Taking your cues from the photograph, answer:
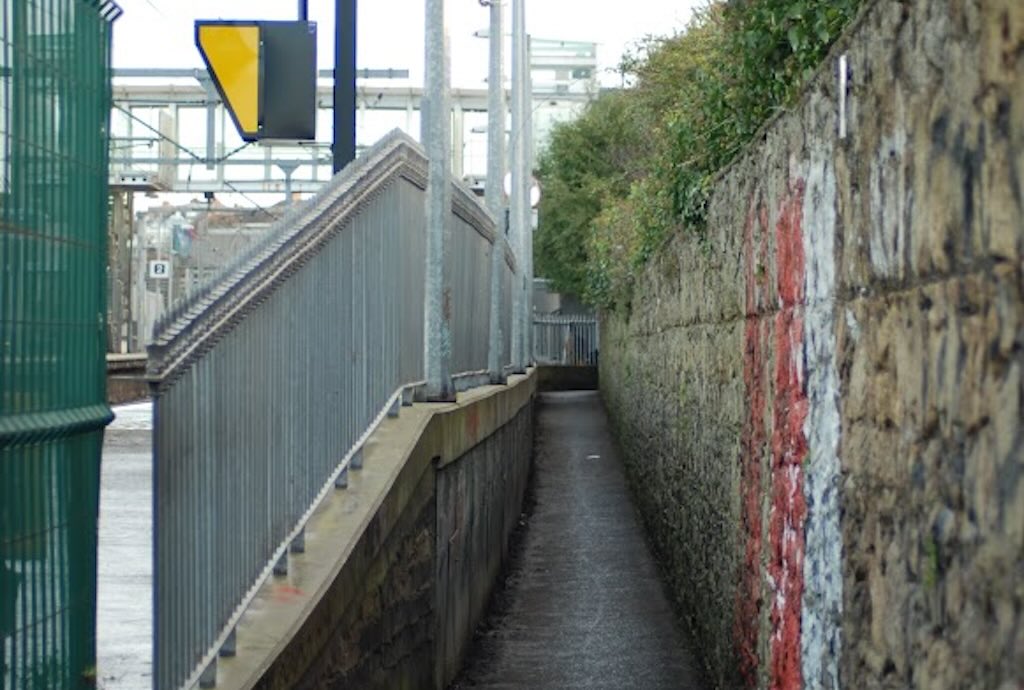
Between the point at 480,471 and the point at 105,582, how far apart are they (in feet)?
14.5

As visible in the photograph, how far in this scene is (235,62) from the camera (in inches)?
443

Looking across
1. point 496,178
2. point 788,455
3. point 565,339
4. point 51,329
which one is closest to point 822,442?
point 788,455

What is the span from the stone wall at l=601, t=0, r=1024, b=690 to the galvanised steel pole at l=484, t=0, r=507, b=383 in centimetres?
736

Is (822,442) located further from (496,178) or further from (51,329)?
(496,178)

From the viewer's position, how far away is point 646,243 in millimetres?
22000

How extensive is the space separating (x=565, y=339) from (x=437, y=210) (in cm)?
4609

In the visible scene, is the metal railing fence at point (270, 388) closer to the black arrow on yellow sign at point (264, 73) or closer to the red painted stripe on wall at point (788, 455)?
the black arrow on yellow sign at point (264, 73)

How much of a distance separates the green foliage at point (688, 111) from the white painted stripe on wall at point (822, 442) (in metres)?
1.92

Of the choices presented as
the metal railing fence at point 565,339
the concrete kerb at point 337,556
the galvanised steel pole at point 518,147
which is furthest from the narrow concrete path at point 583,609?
the metal railing fence at point 565,339

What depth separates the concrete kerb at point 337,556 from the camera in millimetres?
6031

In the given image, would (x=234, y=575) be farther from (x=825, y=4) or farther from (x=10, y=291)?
(x=825, y=4)

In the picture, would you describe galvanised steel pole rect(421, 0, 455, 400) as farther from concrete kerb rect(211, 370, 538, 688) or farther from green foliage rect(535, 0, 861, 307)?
green foliage rect(535, 0, 861, 307)

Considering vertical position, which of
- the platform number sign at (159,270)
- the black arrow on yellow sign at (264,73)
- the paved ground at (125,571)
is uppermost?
the black arrow on yellow sign at (264,73)

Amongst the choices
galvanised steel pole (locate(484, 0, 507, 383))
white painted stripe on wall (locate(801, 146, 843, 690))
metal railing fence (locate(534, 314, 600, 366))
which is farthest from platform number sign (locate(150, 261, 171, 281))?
white painted stripe on wall (locate(801, 146, 843, 690))
